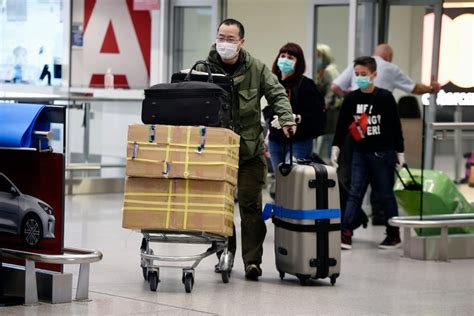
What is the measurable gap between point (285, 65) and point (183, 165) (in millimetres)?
2898

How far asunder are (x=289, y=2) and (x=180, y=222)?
25.9 feet

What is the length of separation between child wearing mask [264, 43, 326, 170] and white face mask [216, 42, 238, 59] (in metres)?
2.14

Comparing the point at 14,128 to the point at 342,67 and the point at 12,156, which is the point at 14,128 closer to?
the point at 12,156

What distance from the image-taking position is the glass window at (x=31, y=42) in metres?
14.9

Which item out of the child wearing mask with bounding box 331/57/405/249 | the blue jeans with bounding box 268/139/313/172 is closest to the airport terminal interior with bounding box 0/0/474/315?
the child wearing mask with bounding box 331/57/405/249

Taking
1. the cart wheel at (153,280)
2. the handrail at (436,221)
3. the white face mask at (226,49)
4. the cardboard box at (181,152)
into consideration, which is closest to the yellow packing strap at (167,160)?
the cardboard box at (181,152)

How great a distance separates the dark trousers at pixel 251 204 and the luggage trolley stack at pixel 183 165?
554mm

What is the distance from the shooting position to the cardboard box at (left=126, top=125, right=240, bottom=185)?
765cm

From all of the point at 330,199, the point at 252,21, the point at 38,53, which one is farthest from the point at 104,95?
the point at 330,199

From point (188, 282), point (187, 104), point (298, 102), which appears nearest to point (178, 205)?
point (188, 282)

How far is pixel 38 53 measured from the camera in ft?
49.1

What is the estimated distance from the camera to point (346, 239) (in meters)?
10.6

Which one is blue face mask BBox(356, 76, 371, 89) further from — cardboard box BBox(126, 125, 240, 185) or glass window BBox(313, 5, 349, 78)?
glass window BBox(313, 5, 349, 78)

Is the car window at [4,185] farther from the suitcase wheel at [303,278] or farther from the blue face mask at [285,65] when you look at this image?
the blue face mask at [285,65]
